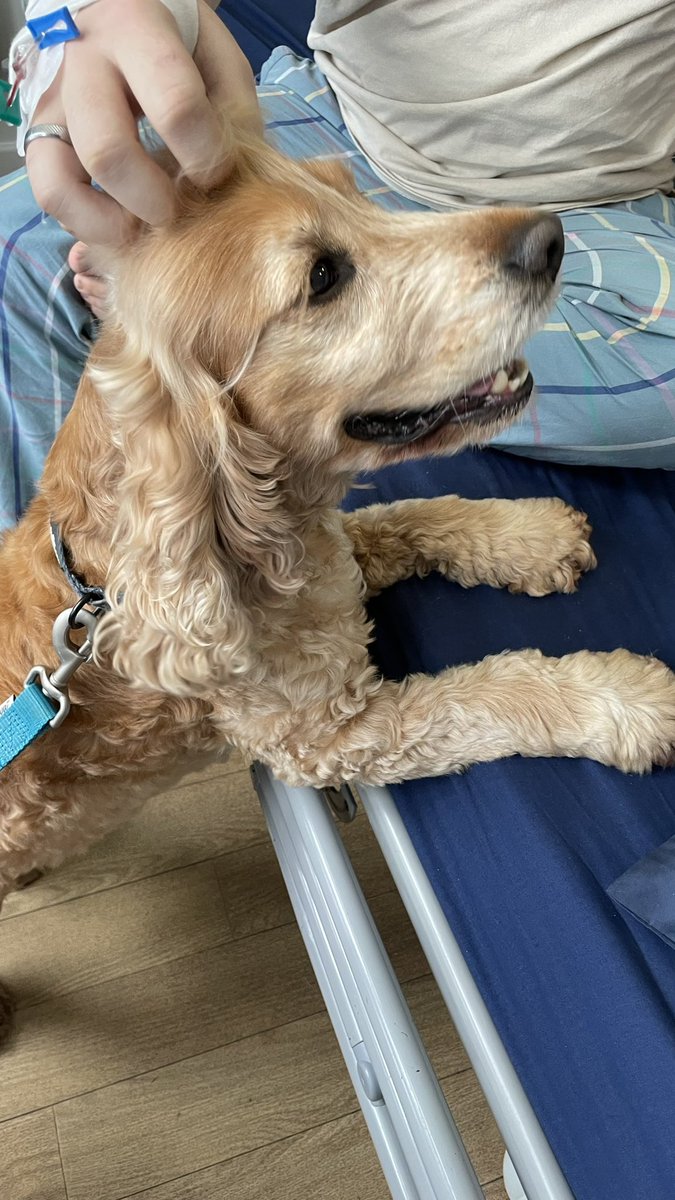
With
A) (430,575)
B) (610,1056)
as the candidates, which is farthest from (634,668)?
(610,1056)

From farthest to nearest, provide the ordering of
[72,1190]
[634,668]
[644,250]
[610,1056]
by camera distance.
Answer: [72,1190] → [644,250] → [634,668] → [610,1056]

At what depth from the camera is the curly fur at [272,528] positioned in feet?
2.75

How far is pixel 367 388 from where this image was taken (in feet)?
2.87

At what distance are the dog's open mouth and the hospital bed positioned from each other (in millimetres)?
301

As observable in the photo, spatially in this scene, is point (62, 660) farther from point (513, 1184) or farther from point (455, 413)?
point (513, 1184)

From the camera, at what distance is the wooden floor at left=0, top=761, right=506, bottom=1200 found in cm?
146

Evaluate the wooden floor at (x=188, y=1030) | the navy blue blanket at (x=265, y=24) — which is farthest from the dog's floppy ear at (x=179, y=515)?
the navy blue blanket at (x=265, y=24)

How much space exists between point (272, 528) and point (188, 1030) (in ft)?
3.85

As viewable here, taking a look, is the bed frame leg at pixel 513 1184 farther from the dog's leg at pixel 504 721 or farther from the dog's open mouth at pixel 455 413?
the dog's open mouth at pixel 455 413

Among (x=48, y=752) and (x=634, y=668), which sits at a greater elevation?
(x=48, y=752)

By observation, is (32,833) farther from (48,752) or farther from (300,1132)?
(300,1132)

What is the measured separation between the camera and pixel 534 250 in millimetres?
845

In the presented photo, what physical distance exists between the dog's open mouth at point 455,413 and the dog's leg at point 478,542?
237mm

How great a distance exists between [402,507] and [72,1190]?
1.36 m
